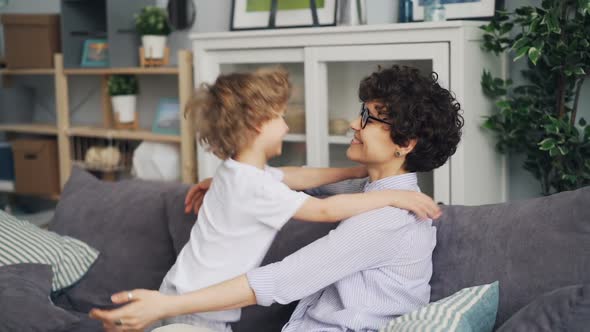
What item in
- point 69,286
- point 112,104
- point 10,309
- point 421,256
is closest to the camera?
point 421,256

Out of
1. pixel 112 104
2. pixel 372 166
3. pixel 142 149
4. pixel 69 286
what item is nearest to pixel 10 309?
pixel 69 286

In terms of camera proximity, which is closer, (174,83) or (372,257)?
(372,257)

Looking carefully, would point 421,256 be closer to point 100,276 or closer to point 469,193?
point 100,276

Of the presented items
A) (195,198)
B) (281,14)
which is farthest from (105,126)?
(195,198)

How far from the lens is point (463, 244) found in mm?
1617

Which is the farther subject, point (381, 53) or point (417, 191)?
point (381, 53)

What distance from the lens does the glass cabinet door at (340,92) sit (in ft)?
9.18

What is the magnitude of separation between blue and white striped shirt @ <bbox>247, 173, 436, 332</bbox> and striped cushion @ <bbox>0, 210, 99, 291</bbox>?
0.79m

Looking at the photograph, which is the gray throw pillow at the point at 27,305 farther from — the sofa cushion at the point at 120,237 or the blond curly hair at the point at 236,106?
the blond curly hair at the point at 236,106

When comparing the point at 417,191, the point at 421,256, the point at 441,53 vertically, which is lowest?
the point at 421,256

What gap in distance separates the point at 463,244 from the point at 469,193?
4.00ft

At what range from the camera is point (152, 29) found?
3.81 metres

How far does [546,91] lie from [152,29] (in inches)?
75.2

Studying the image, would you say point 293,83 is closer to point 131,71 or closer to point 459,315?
point 131,71
